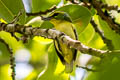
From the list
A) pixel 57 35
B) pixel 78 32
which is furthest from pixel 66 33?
pixel 57 35

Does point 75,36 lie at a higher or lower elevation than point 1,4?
lower

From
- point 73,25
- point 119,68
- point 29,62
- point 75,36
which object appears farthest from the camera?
point 29,62

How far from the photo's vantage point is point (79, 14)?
5.23 feet

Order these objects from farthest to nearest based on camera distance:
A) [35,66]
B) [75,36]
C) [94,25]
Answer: [35,66] → [94,25] → [75,36]

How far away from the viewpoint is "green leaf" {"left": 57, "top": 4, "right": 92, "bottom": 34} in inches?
61.5

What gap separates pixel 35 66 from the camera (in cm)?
240

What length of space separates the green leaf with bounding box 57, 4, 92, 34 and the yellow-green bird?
3 centimetres

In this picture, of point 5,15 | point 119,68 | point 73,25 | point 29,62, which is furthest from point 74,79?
point 29,62

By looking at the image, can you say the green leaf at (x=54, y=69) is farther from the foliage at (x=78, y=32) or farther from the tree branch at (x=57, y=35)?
the tree branch at (x=57, y=35)

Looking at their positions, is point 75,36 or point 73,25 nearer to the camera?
point 75,36

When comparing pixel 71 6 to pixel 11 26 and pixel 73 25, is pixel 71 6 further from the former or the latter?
pixel 11 26

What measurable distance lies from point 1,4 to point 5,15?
7 centimetres

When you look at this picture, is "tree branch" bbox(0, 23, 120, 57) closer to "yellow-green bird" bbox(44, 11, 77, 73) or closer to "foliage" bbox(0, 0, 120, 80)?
"foliage" bbox(0, 0, 120, 80)

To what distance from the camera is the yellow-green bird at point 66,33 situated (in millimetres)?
1419
